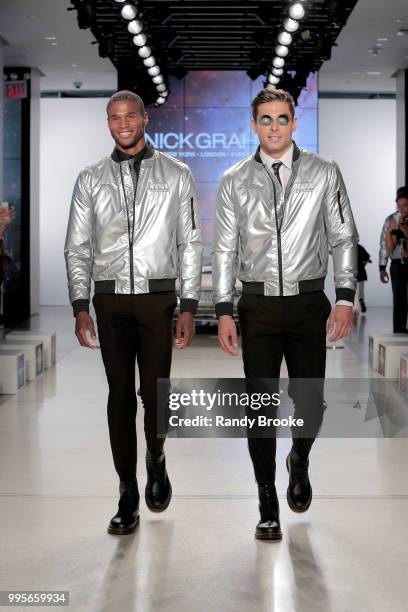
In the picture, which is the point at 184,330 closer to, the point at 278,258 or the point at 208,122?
the point at 278,258

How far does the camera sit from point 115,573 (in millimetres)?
3352

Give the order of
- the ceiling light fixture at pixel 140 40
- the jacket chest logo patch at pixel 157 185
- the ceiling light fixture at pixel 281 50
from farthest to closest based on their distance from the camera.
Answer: the ceiling light fixture at pixel 281 50, the ceiling light fixture at pixel 140 40, the jacket chest logo patch at pixel 157 185

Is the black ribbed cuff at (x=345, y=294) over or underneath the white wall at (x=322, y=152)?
underneath

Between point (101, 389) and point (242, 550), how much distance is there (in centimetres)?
431

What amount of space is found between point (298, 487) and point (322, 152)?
52.9ft

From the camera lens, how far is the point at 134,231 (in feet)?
12.2

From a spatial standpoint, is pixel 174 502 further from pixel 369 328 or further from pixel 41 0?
pixel 369 328

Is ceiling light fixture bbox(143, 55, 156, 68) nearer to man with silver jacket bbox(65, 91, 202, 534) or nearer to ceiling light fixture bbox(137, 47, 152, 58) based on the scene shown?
ceiling light fixture bbox(137, 47, 152, 58)

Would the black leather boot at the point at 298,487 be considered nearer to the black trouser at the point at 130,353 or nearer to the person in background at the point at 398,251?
the black trouser at the point at 130,353

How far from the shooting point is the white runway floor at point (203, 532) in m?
3.17

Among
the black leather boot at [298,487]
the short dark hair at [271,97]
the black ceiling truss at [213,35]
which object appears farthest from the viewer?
the black ceiling truss at [213,35]

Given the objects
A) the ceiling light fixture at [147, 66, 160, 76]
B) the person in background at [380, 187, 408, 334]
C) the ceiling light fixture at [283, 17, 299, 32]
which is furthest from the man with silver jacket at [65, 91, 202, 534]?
the ceiling light fixture at [147, 66, 160, 76]

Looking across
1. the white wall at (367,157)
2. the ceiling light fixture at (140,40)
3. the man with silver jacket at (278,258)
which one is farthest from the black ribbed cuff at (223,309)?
the white wall at (367,157)

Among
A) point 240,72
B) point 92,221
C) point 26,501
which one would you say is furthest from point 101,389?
point 240,72
